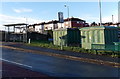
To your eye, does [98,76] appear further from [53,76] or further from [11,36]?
[11,36]

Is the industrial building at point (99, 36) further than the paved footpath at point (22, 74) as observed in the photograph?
Yes

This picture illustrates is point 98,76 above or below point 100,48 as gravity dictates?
Answer: below

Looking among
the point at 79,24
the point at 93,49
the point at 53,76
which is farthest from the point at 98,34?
the point at 79,24

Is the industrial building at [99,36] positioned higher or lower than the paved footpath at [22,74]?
higher

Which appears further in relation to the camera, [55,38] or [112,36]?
[55,38]

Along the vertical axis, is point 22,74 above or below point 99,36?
below

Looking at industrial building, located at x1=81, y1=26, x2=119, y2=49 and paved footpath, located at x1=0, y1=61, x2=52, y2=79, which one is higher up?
industrial building, located at x1=81, y1=26, x2=119, y2=49

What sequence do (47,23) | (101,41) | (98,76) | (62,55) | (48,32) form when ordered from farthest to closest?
(47,23), (48,32), (101,41), (62,55), (98,76)

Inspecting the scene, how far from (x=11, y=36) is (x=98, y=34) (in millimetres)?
22173

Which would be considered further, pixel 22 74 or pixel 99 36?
pixel 99 36

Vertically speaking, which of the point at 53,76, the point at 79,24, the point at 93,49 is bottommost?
the point at 53,76

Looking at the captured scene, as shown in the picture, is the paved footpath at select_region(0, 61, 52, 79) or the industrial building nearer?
the paved footpath at select_region(0, 61, 52, 79)

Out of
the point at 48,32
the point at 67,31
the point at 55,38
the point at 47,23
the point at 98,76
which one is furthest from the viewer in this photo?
the point at 47,23

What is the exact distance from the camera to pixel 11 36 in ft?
117
